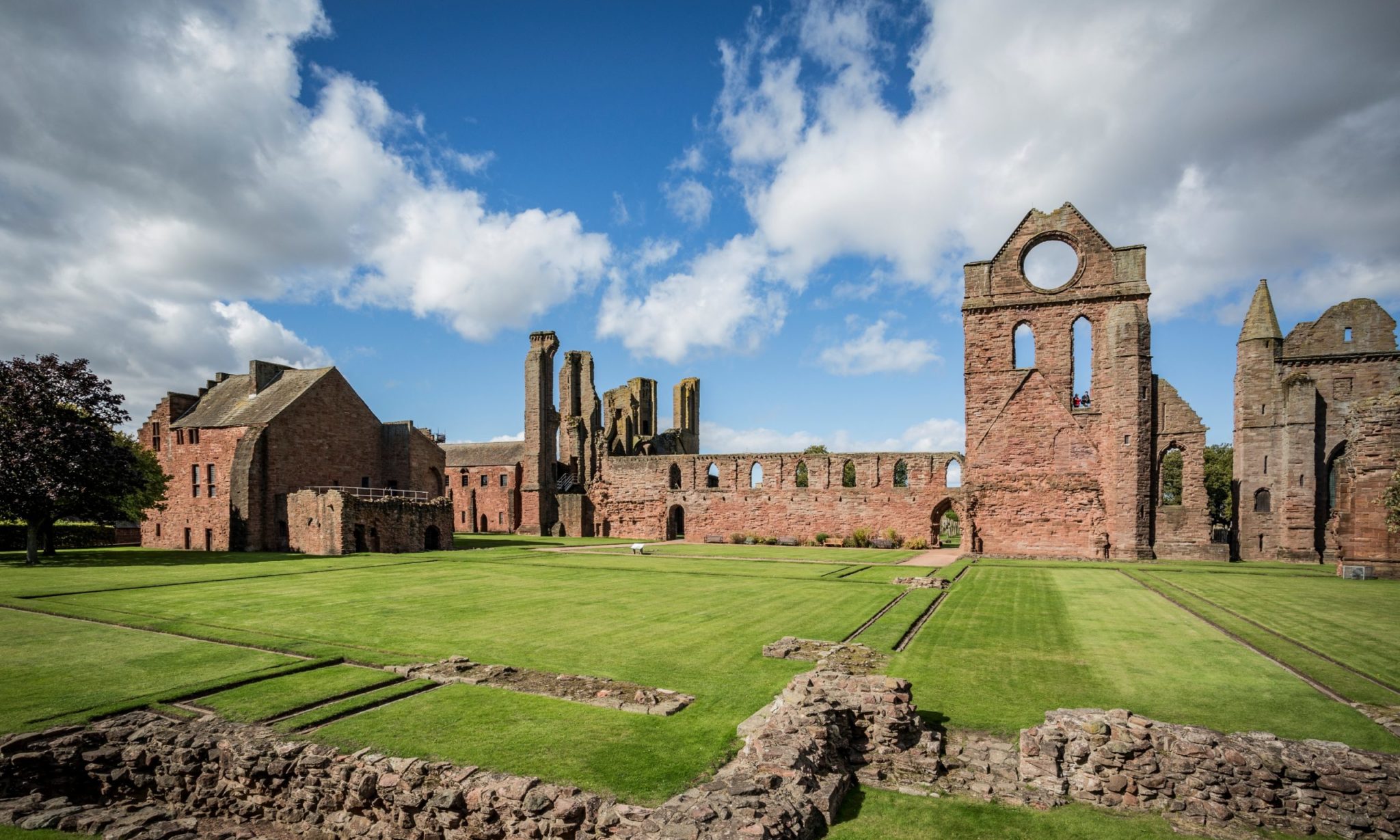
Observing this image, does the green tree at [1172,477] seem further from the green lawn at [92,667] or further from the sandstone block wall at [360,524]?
the green lawn at [92,667]

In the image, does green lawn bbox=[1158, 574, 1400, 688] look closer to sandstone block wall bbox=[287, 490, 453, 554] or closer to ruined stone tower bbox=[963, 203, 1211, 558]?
ruined stone tower bbox=[963, 203, 1211, 558]

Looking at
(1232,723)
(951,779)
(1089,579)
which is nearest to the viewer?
(951,779)

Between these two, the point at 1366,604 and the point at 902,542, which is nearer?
the point at 1366,604

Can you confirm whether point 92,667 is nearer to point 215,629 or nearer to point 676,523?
point 215,629

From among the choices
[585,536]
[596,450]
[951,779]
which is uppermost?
[596,450]

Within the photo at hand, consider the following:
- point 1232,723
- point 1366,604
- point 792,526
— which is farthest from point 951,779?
point 792,526

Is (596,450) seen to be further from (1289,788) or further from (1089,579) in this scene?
(1289,788)

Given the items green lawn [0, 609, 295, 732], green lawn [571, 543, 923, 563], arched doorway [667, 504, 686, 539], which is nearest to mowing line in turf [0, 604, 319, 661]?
green lawn [0, 609, 295, 732]

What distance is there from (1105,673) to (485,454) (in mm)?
49302

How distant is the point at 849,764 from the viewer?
23.6 feet

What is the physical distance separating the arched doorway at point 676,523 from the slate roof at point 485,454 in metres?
13.8

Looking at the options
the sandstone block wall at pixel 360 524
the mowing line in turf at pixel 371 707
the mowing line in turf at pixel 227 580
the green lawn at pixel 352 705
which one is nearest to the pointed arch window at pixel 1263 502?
the mowing line in turf at pixel 371 707

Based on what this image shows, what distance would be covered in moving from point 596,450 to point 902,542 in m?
20.5

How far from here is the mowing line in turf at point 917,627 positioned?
466 inches
